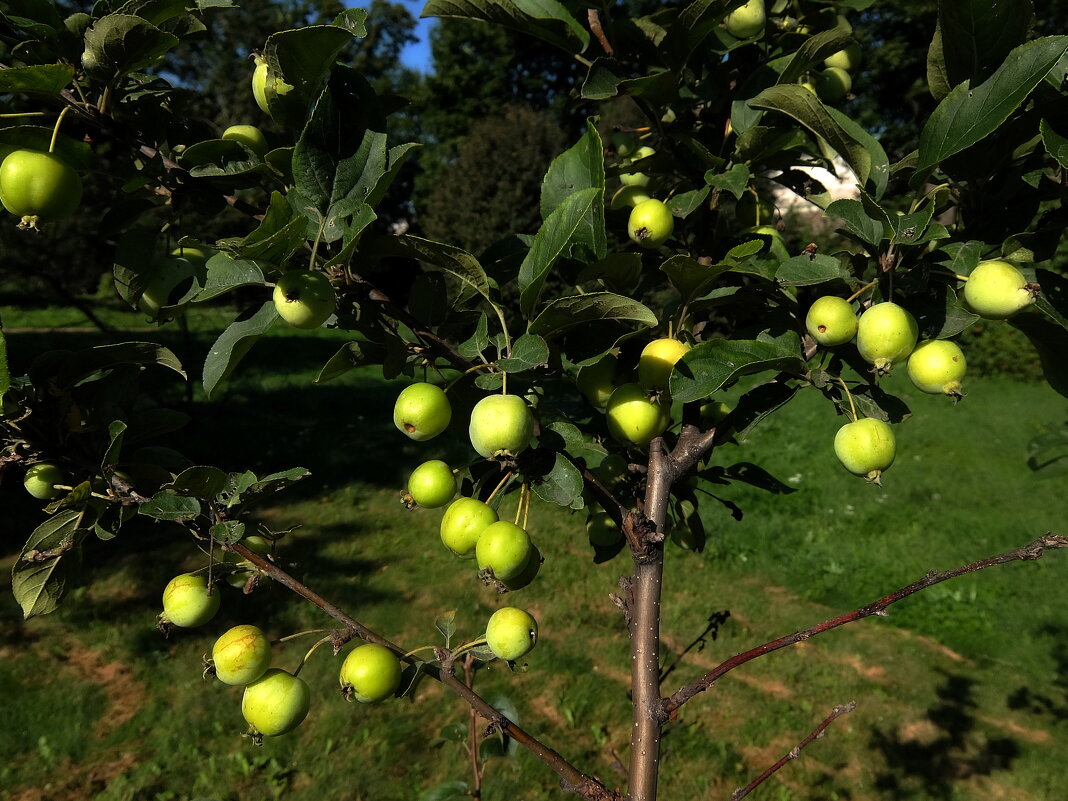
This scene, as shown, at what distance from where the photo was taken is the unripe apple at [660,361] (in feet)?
3.41

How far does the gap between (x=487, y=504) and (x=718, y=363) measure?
42 cm

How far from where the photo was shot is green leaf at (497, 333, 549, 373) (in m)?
0.94

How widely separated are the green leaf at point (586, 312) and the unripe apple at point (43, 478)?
84 centimetres

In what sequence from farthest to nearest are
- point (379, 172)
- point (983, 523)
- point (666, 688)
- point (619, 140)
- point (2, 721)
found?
point (983, 523) < point (666, 688) < point (2, 721) < point (619, 140) < point (379, 172)

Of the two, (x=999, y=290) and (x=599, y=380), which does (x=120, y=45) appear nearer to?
(x=599, y=380)

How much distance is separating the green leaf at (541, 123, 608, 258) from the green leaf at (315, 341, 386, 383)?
304mm

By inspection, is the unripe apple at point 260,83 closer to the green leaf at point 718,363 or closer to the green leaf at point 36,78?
the green leaf at point 36,78

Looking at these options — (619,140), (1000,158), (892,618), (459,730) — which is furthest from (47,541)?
(892,618)

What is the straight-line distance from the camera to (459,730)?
6.66 feet

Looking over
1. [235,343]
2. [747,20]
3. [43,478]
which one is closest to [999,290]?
[747,20]

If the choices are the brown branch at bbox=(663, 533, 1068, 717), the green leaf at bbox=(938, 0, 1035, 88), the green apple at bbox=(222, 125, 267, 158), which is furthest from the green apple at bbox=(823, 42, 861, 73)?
the green apple at bbox=(222, 125, 267, 158)

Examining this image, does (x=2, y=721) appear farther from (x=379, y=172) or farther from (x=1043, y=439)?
(x=1043, y=439)

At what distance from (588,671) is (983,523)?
145 inches

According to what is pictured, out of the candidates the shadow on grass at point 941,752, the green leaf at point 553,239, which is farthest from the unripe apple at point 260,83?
the shadow on grass at point 941,752
